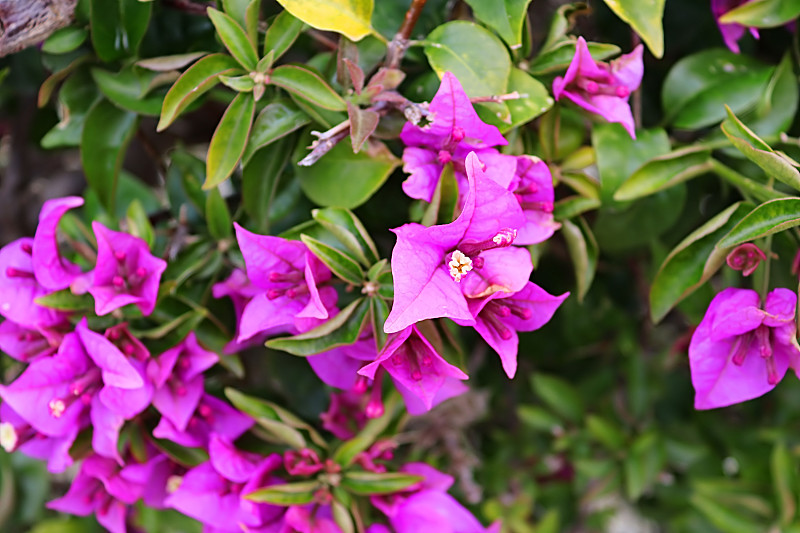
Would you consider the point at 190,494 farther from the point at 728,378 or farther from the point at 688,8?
the point at 688,8

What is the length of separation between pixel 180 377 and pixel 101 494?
0.52ft

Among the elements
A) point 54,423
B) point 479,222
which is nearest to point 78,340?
point 54,423

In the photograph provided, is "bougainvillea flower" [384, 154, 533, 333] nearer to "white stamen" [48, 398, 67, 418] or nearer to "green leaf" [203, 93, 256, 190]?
"green leaf" [203, 93, 256, 190]

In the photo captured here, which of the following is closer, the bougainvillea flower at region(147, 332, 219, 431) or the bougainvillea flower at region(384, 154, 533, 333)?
the bougainvillea flower at region(384, 154, 533, 333)

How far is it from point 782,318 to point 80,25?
598 mm

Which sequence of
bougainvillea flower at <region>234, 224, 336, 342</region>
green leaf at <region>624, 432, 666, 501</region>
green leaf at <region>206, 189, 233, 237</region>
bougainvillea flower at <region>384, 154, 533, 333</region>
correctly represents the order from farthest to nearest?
green leaf at <region>624, 432, 666, 501</region>, green leaf at <region>206, 189, 233, 237</region>, bougainvillea flower at <region>234, 224, 336, 342</region>, bougainvillea flower at <region>384, 154, 533, 333</region>

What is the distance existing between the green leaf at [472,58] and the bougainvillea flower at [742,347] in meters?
0.23

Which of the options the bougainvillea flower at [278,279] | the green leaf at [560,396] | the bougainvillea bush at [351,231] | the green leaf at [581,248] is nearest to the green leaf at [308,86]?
the bougainvillea bush at [351,231]

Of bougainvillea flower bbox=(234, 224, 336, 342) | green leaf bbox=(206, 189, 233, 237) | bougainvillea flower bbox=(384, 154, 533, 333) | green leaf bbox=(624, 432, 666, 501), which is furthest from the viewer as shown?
green leaf bbox=(624, 432, 666, 501)

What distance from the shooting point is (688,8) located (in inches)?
30.7

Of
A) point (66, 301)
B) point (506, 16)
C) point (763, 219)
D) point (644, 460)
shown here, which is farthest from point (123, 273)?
point (644, 460)

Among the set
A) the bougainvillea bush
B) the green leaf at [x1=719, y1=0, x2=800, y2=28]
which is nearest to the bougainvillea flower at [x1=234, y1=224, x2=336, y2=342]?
the bougainvillea bush

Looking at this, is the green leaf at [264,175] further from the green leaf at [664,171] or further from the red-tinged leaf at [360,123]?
the green leaf at [664,171]

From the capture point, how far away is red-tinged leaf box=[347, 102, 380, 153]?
1.58 feet
